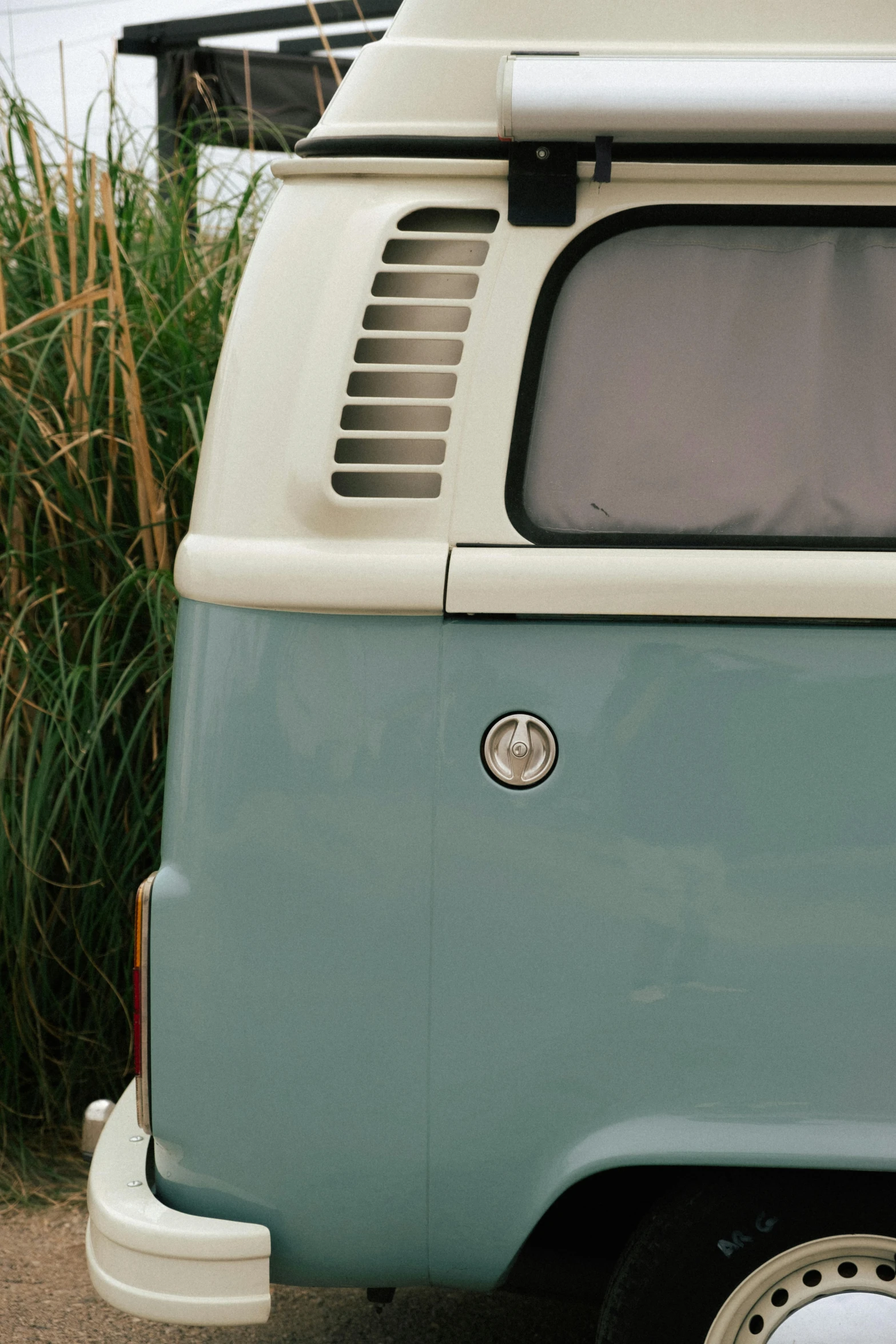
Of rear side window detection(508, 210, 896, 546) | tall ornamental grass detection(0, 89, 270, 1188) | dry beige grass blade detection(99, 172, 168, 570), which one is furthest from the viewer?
dry beige grass blade detection(99, 172, 168, 570)

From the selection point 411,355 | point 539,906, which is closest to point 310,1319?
point 539,906

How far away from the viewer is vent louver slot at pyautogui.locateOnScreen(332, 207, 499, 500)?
169 cm

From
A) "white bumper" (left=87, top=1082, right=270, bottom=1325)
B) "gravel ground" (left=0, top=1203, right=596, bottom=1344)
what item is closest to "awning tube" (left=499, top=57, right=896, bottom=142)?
"white bumper" (left=87, top=1082, right=270, bottom=1325)

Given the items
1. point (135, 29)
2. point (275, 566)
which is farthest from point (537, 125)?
point (135, 29)

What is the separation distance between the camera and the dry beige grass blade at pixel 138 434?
3.09m

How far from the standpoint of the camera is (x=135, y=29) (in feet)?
18.2

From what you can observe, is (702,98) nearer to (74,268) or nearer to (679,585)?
(679,585)

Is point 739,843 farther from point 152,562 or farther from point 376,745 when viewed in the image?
point 152,562

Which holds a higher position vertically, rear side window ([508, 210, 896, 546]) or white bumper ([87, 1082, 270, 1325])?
rear side window ([508, 210, 896, 546])

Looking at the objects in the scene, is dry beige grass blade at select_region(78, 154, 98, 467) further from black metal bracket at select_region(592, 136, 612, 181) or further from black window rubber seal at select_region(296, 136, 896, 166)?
black metal bracket at select_region(592, 136, 612, 181)

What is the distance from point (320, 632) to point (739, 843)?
625 mm

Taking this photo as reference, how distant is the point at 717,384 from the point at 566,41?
53 cm

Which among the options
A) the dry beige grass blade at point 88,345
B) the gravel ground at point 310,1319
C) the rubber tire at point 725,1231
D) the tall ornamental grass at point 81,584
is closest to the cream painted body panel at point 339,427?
the rubber tire at point 725,1231

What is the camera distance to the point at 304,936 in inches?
64.7
